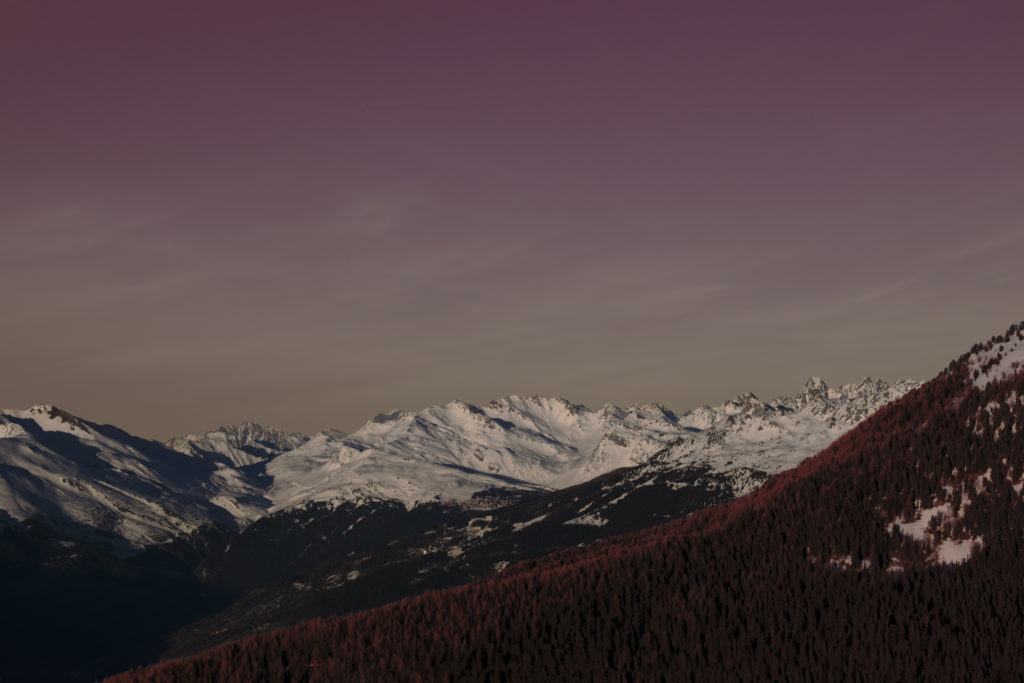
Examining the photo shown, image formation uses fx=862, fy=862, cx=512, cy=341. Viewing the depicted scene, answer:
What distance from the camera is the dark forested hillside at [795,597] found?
7912 cm

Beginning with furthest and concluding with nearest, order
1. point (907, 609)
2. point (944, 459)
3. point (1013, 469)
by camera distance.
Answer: point (944, 459), point (1013, 469), point (907, 609)

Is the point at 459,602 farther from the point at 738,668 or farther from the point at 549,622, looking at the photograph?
the point at 738,668

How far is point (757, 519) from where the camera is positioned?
10606 cm

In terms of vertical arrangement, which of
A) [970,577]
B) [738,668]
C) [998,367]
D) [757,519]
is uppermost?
[998,367]

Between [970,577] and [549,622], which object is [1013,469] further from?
[549,622]

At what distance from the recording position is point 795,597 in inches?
3425

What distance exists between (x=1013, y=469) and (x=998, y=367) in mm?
20580

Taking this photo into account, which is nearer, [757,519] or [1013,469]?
[1013,469]

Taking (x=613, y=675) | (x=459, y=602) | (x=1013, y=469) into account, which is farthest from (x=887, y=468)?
(x=459, y=602)

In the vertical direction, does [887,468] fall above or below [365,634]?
above


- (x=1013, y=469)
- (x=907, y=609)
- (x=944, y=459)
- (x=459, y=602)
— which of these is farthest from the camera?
(x=459, y=602)

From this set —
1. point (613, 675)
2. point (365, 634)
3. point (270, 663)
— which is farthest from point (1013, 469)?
point (270, 663)

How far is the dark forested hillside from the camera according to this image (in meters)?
79.1

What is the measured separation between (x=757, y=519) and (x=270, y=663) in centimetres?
5935
